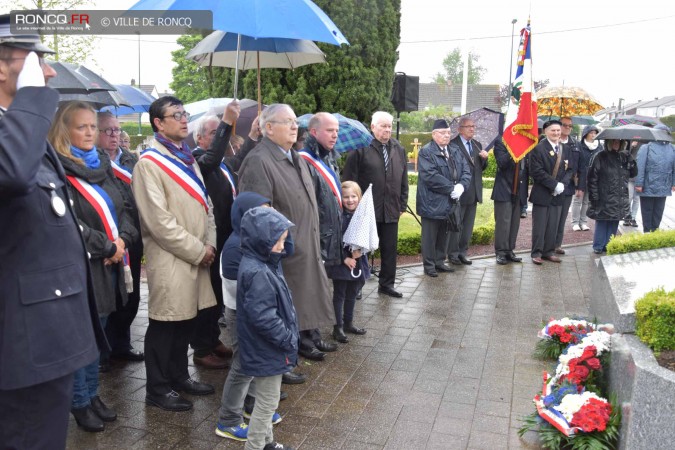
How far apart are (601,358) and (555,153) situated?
5356mm

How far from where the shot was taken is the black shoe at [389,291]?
720 cm

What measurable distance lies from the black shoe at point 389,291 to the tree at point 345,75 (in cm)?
305

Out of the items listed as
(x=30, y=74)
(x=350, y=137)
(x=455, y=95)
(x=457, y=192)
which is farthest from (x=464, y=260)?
(x=455, y=95)

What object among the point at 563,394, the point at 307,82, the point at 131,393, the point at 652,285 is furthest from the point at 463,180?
the point at 131,393

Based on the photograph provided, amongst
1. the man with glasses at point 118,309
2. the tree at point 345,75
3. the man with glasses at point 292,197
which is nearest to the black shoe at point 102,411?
the man with glasses at point 118,309

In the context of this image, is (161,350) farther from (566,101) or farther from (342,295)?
(566,101)

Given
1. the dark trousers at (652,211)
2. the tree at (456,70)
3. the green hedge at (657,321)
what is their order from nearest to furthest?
the green hedge at (657,321)
the dark trousers at (652,211)
the tree at (456,70)

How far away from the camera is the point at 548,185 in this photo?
350 inches

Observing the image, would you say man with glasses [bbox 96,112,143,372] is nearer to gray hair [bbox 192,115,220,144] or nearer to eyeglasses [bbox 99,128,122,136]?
eyeglasses [bbox 99,128,122,136]

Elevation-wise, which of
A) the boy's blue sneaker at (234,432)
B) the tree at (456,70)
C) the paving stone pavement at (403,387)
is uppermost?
the tree at (456,70)

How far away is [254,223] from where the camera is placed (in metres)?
3.41

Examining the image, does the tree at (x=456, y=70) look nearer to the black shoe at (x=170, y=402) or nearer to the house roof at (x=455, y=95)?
the house roof at (x=455, y=95)

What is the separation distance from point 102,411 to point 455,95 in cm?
8255

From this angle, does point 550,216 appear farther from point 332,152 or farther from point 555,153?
point 332,152
